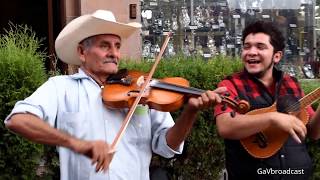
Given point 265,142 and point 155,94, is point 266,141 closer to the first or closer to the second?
point 265,142

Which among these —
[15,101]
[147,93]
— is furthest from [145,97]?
[15,101]

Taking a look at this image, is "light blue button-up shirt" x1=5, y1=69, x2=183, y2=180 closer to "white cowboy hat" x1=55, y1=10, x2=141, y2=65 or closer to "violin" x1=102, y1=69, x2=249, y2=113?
"violin" x1=102, y1=69, x2=249, y2=113

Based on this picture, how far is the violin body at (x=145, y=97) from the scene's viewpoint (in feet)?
9.25

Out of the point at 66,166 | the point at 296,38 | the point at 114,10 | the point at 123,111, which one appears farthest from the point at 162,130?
the point at 296,38

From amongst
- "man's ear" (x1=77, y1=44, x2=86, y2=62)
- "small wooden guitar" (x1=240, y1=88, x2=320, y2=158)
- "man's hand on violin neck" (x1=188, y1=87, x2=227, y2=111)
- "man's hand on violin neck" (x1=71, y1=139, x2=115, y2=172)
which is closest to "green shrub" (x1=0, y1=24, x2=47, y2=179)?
"man's ear" (x1=77, y1=44, x2=86, y2=62)

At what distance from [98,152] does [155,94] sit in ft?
2.36

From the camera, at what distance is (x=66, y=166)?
2809 millimetres

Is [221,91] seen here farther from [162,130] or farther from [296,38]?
[296,38]

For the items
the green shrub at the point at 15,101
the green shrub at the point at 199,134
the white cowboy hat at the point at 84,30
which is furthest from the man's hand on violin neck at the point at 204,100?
the green shrub at the point at 199,134

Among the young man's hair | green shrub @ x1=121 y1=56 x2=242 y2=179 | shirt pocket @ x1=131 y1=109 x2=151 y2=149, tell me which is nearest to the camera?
shirt pocket @ x1=131 y1=109 x2=151 y2=149

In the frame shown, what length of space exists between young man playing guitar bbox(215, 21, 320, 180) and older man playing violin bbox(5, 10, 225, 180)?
1.02 feet

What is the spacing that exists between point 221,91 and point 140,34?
4304mm

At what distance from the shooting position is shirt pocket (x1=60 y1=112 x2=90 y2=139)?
278 cm

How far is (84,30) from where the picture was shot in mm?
2951
